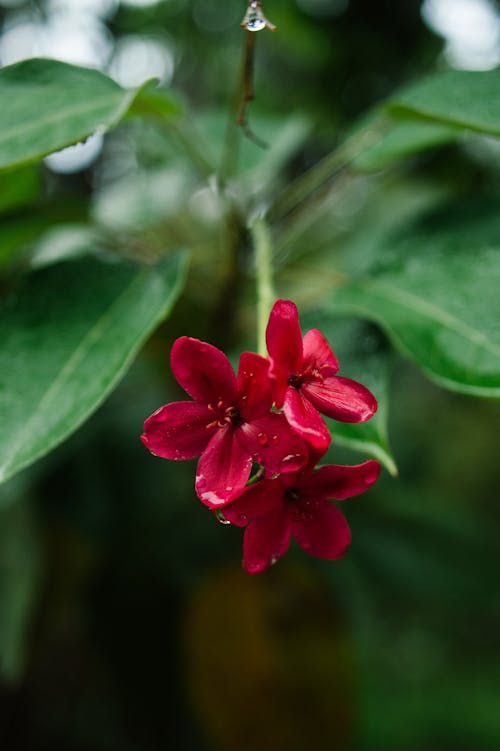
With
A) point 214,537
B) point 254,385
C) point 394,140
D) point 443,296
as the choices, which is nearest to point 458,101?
point 443,296

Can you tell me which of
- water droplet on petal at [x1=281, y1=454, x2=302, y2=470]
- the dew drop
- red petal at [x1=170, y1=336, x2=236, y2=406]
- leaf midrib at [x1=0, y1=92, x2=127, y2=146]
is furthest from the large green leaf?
water droplet on petal at [x1=281, y1=454, x2=302, y2=470]

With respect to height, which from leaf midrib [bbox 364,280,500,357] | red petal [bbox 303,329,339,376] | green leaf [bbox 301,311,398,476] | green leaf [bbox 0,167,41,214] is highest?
green leaf [bbox 0,167,41,214]

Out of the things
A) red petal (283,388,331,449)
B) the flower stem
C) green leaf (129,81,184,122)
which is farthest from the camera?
green leaf (129,81,184,122)

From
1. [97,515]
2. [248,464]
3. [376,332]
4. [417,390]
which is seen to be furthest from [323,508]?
[417,390]

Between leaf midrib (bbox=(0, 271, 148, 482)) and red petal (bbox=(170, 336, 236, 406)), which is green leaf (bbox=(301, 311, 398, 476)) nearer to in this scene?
red petal (bbox=(170, 336, 236, 406))

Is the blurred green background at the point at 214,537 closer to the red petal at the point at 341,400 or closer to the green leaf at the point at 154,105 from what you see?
the green leaf at the point at 154,105

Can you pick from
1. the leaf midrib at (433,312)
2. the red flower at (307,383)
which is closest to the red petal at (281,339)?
the red flower at (307,383)

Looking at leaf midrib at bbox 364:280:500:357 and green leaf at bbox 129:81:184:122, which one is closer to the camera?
leaf midrib at bbox 364:280:500:357
